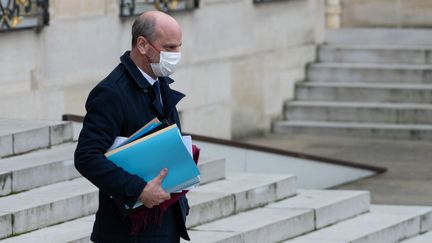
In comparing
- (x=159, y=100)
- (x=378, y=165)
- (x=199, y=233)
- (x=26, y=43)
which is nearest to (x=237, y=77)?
(x=378, y=165)

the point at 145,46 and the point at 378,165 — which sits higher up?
the point at 145,46

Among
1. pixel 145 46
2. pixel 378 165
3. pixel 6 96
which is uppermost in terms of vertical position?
pixel 145 46

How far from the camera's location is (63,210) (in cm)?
888

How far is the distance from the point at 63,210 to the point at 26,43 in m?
3.33

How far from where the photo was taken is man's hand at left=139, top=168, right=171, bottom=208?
591 cm

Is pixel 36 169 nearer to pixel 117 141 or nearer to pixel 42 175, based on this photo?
pixel 42 175

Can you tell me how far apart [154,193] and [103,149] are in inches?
Result: 10.6

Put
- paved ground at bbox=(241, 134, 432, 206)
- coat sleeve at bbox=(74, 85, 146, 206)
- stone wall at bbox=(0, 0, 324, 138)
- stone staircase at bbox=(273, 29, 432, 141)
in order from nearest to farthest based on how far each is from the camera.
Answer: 1. coat sleeve at bbox=(74, 85, 146, 206)
2. stone wall at bbox=(0, 0, 324, 138)
3. paved ground at bbox=(241, 134, 432, 206)
4. stone staircase at bbox=(273, 29, 432, 141)

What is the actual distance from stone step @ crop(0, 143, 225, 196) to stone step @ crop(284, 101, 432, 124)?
6.76 metres

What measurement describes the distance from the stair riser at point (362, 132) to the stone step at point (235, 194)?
556 centimetres

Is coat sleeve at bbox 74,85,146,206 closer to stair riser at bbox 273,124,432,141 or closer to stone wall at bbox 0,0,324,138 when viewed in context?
stone wall at bbox 0,0,324,138

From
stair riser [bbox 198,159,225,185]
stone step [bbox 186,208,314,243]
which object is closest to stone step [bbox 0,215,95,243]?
stone step [bbox 186,208,314,243]

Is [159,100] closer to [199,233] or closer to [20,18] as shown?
[199,233]

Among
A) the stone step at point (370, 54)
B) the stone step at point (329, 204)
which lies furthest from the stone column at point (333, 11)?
the stone step at point (329, 204)
